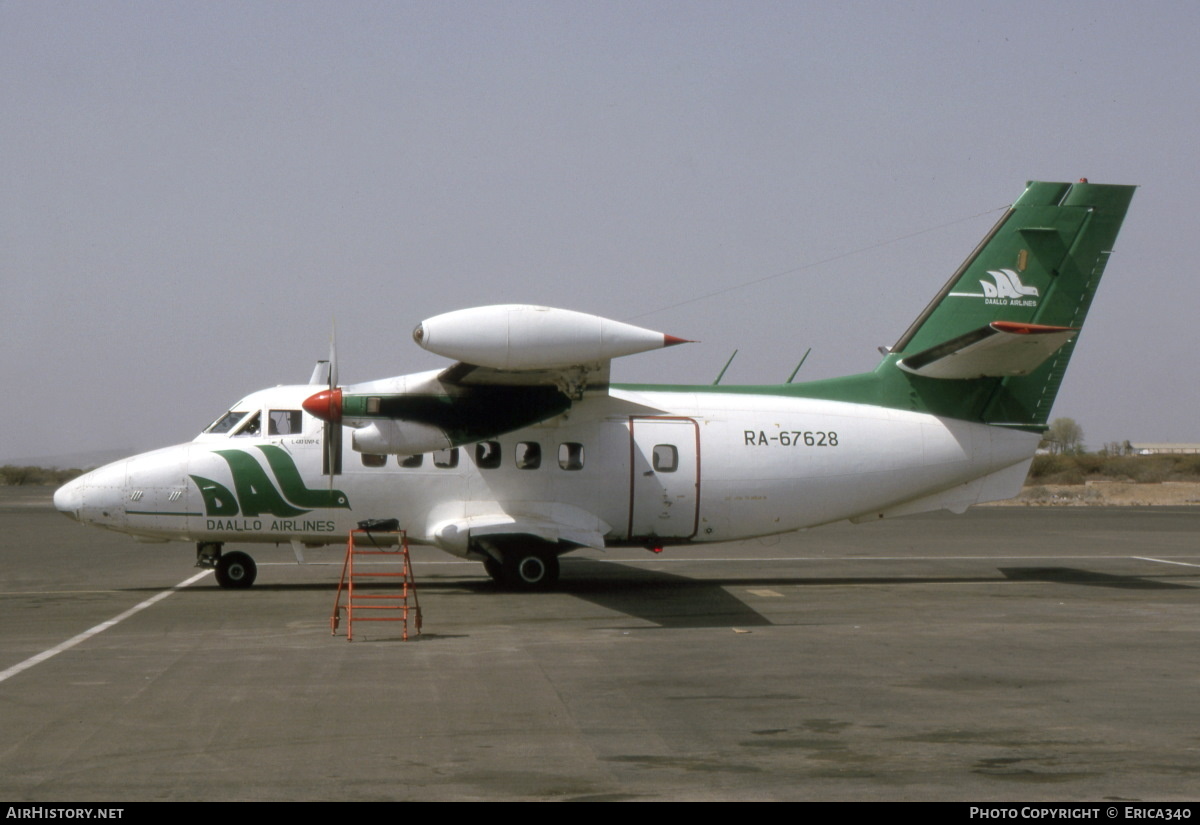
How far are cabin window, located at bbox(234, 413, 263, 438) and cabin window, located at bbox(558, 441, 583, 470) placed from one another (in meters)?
4.44

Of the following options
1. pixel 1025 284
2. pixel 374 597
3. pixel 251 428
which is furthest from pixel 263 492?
pixel 1025 284

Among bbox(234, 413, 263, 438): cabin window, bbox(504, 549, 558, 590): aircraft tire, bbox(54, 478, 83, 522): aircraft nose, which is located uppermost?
bbox(234, 413, 263, 438): cabin window

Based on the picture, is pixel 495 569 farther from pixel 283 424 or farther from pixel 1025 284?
pixel 1025 284

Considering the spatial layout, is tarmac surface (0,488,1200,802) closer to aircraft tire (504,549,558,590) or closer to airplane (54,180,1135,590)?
aircraft tire (504,549,558,590)

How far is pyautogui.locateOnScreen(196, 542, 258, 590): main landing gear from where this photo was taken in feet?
55.4

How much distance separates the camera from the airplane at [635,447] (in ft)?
52.3

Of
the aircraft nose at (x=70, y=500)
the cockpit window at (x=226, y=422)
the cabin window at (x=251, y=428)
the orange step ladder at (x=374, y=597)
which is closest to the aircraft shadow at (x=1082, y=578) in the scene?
the orange step ladder at (x=374, y=597)

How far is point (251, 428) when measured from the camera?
16.6 meters

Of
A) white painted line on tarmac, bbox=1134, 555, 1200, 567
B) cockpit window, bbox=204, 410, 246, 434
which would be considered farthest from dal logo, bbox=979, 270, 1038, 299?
cockpit window, bbox=204, 410, 246, 434

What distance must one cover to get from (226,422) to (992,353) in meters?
11.5

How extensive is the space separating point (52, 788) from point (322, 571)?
14.1 m

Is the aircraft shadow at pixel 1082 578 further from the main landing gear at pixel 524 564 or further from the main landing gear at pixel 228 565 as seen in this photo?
the main landing gear at pixel 228 565

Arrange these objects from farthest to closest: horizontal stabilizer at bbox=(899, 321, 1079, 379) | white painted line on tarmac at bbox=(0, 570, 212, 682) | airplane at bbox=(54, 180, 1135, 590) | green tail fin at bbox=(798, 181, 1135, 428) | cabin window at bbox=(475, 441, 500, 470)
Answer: green tail fin at bbox=(798, 181, 1135, 428) → cabin window at bbox=(475, 441, 500, 470) → airplane at bbox=(54, 180, 1135, 590) → horizontal stabilizer at bbox=(899, 321, 1079, 379) → white painted line on tarmac at bbox=(0, 570, 212, 682)

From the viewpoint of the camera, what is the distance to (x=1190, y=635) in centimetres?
1238
